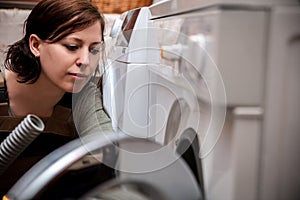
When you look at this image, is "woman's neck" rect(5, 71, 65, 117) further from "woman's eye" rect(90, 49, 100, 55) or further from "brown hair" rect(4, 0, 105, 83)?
"woman's eye" rect(90, 49, 100, 55)

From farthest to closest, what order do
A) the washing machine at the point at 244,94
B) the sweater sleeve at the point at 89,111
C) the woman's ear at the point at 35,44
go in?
the woman's ear at the point at 35,44, the sweater sleeve at the point at 89,111, the washing machine at the point at 244,94

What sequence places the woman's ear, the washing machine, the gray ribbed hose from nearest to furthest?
1. the washing machine
2. the gray ribbed hose
3. the woman's ear

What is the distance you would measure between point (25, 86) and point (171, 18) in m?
0.65

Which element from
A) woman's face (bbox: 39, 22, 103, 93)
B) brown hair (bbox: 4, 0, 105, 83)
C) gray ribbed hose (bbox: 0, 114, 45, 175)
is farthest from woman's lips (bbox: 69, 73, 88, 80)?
gray ribbed hose (bbox: 0, 114, 45, 175)

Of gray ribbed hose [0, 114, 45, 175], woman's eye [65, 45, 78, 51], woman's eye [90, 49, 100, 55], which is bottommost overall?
gray ribbed hose [0, 114, 45, 175]

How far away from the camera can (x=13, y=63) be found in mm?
1367

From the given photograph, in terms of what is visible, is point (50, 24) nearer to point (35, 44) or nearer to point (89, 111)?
point (35, 44)

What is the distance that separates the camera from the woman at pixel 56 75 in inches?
46.1

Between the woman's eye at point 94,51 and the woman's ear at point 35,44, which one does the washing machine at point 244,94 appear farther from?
the woman's ear at point 35,44

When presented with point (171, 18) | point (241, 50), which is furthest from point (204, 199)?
point (171, 18)

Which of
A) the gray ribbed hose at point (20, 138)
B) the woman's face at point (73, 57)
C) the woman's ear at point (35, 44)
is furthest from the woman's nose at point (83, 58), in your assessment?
the gray ribbed hose at point (20, 138)

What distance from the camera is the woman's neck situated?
1.31 m

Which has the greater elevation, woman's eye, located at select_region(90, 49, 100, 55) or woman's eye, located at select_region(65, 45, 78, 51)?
woman's eye, located at select_region(65, 45, 78, 51)

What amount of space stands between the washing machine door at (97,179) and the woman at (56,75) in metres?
0.31
